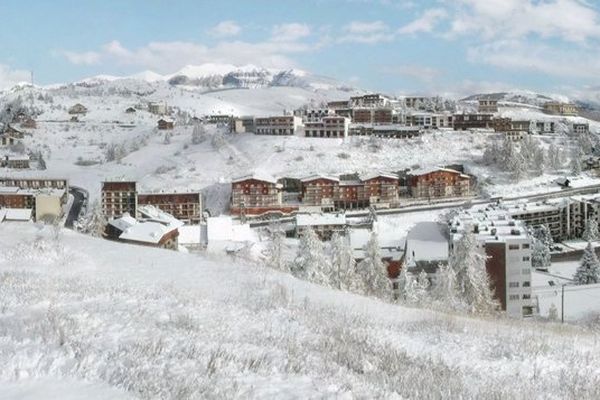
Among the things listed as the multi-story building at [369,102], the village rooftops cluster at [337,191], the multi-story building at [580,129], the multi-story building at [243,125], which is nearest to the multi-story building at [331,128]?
the multi-story building at [243,125]

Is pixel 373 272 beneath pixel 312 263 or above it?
beneath

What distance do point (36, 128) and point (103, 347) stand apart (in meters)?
97.8

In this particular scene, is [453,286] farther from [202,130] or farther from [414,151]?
[202,130]

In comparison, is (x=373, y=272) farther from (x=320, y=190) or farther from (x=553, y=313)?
(x=320, y=190)

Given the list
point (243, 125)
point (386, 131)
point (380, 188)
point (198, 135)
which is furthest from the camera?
point (243, 125)

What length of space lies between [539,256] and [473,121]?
44.5m

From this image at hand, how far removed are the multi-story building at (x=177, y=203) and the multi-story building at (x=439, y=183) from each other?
830 inches

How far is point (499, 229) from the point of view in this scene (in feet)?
109

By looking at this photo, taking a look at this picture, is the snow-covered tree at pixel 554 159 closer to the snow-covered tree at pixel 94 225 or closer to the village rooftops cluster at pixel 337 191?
the village rooftops cluster at pixel 337 191

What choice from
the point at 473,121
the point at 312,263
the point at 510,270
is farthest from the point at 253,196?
the point at 473,121

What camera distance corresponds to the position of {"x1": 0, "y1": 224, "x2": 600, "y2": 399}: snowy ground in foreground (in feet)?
14.4

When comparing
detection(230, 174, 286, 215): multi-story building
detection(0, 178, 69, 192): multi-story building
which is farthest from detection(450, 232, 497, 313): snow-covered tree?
detection(0, 178, 69, 192): multi-story building

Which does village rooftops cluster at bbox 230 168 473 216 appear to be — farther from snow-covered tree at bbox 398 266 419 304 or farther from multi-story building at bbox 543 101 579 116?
multi-story building at bbox 543 101 579 116

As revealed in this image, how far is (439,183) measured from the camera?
2394 inches
